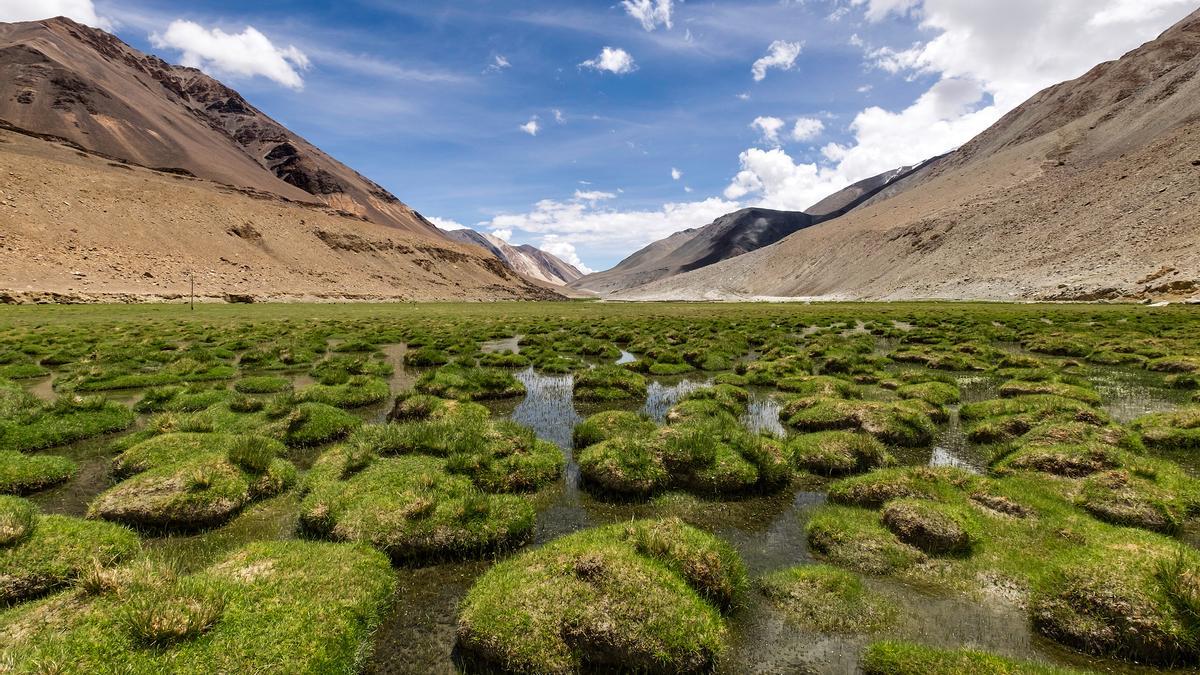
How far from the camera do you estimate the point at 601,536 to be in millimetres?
8359

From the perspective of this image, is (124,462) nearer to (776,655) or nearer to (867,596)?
(776,655)

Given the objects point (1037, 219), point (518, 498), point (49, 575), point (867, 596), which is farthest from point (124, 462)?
point (1037, 219)

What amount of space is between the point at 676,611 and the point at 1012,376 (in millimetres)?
24593

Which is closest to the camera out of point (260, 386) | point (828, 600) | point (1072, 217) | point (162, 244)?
point (828, 600)

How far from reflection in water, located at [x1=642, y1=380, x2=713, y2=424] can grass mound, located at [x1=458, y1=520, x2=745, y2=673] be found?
9.42m

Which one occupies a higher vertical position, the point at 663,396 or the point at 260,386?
the point at 260,386

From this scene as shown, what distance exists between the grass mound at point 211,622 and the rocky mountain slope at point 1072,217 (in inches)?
4327

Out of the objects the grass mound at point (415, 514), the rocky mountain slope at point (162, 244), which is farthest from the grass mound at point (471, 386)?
the rocky mountain slope at point (162, 244)

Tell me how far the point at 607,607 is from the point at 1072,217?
16456 cm

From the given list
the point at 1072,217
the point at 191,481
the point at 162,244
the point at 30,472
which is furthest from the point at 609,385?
the point at 1072,217

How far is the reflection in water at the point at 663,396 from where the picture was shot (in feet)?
59.7

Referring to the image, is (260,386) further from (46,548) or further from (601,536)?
(601,536)

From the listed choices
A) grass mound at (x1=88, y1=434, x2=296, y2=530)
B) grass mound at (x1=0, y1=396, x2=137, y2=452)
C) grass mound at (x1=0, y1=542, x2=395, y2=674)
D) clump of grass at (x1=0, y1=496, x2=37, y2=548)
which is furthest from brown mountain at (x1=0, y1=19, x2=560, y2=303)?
grass mound at (x1=0, y1=542, x2=395, y2=674)

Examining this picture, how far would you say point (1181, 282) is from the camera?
7656 centimetres
